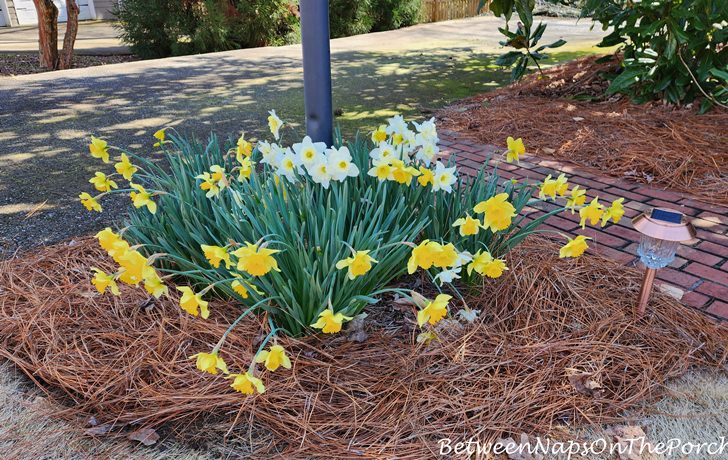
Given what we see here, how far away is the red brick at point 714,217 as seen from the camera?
9.64 ft

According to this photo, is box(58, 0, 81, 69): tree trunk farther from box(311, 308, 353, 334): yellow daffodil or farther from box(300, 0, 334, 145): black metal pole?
box(311, 308, 353, 334): yellow daffodil

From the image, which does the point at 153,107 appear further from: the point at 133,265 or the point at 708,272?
the point at 708,272

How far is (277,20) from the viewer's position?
11.5 metres

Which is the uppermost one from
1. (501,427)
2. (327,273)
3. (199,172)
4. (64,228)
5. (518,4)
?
(518,4)

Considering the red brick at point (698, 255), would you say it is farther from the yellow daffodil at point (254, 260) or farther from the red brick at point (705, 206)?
the yellow daffodil at point (254, 260)

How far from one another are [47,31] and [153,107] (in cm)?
553

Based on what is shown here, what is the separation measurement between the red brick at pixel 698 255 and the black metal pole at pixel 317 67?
1.81 m

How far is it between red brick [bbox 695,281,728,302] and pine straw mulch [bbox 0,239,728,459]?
223 millimetres

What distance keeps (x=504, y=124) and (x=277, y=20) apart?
8386 mm

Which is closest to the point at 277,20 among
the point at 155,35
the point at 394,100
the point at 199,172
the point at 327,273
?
the point at 155,35

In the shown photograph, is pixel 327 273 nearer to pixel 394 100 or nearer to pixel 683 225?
pixel 683 225

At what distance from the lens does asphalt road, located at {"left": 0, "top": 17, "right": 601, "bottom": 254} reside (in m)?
3.21

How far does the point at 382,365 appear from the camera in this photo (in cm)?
181

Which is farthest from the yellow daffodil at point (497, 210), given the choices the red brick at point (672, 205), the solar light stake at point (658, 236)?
the red brick at point (672, 205)
